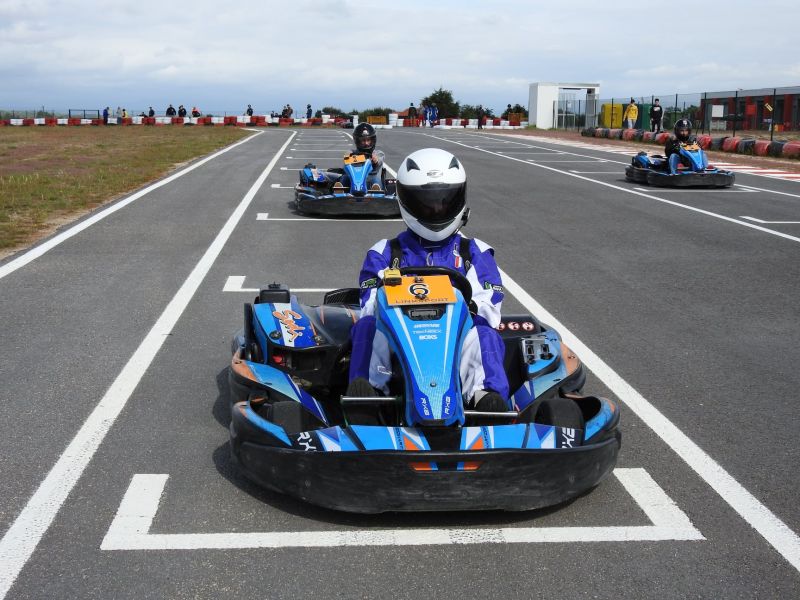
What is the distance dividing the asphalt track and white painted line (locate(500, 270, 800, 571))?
12 millimetres

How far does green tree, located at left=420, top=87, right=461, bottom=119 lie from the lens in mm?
88012

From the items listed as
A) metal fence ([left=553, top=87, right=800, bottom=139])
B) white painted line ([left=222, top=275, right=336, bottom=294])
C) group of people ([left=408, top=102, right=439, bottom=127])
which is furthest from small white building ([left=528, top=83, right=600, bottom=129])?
white painted line ([left=222, top=275, right=336, bottom=294])

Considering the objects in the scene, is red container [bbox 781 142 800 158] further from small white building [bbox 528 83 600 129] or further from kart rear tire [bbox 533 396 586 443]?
small white building [bbox 528 83 600 129]

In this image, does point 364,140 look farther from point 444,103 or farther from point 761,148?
point 444,103

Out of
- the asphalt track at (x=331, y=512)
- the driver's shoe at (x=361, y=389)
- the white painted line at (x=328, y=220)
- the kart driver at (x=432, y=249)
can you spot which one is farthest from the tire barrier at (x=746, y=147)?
the driver's shoe at (x=361, y=389)

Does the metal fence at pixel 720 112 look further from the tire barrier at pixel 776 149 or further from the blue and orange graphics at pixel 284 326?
the blue and orange graphics at pixel 284 326

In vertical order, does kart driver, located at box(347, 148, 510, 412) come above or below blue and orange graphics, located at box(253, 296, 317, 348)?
above

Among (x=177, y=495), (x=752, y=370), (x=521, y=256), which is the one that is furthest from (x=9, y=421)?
(x=521, y=256)

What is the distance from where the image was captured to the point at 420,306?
410 centimetres

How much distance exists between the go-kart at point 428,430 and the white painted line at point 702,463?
0.50 meters

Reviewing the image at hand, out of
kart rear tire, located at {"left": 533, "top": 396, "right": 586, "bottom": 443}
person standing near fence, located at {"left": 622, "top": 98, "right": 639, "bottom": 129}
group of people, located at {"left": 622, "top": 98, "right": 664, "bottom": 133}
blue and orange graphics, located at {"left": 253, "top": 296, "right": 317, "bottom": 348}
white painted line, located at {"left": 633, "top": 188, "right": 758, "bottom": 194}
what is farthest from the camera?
person standing near fence, located at {"left": 622, "top": 98, "right": 639, "bottom": 129}

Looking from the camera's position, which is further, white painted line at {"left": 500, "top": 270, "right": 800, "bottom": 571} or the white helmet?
the white helmet

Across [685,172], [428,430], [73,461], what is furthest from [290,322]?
[685,172]

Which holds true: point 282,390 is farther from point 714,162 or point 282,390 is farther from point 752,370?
point 714,162
